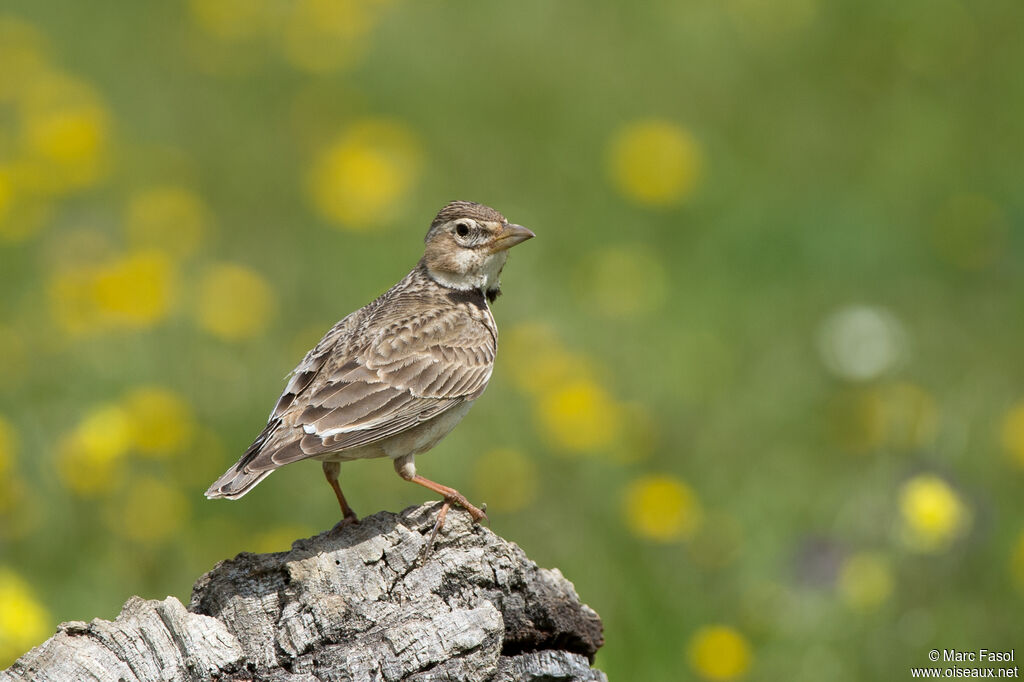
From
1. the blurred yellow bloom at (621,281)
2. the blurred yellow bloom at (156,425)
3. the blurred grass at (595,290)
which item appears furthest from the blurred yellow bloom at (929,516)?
the blurred yellow bloom at (156,425)

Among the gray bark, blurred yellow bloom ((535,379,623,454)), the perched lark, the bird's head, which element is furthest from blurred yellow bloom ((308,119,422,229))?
the gray bark

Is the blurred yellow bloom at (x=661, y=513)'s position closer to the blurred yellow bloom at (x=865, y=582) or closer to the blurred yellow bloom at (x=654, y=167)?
the blurred yellow bloom at (x=865, y=582)

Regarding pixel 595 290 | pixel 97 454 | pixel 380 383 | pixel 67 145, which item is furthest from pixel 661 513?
pixel 67 145

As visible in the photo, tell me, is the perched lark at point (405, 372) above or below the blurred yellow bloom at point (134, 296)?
below

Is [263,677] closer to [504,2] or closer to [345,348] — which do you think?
[345,348]

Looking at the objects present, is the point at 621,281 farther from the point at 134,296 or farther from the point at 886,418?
the point at 134,296

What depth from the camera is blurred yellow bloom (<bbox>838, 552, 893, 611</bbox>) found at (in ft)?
23.1

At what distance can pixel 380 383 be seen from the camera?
591 cm

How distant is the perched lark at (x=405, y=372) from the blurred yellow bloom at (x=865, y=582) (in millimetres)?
2238

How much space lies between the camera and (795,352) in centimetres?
1041

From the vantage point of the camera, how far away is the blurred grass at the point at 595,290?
756 centimetres

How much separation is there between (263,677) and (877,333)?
6.93 meters

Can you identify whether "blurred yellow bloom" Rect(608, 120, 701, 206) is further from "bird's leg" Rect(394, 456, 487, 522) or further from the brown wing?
"bird's leg" Rect(394, 456, 487, 522)

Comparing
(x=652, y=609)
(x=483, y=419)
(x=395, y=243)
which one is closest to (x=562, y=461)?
(x=483, y=419)
